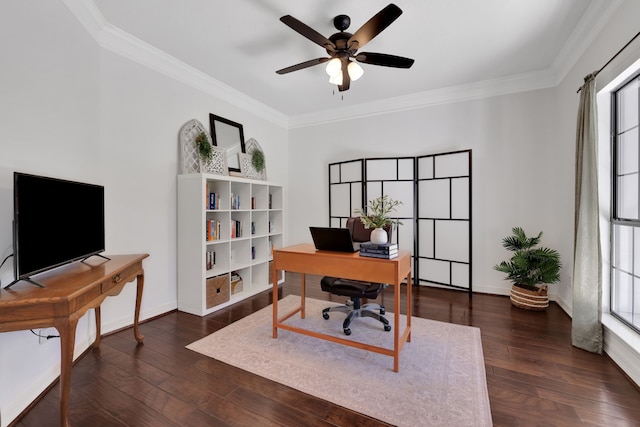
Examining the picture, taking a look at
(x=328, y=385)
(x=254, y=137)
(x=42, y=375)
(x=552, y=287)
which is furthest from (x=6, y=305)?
(x=552, y=287)

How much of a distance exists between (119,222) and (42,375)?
1271 mm

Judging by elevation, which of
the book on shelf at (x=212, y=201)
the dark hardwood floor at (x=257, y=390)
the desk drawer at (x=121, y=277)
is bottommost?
the dark hardwood floor at (x=257, y=390)

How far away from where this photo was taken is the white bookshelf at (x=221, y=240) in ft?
9.64

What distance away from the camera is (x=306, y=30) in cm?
206

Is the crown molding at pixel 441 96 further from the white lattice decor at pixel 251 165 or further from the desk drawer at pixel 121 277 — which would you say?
the desk drawer at pixel 121 277

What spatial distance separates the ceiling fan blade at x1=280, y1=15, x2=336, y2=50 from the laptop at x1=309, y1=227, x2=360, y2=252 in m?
1.51

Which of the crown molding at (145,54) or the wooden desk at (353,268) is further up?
the crown molding at (145,54)

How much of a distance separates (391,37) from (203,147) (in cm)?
232

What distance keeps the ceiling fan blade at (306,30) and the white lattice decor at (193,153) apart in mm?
1783

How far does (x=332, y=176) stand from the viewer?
15.2 ft

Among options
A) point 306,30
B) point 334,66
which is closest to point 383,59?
point 334,66

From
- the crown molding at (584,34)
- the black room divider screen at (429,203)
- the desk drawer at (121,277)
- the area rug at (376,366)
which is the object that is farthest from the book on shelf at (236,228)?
the crown molding at (584,34)

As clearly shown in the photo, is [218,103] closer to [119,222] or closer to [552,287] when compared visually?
[119,222]

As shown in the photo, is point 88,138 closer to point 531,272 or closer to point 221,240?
point 221,240
